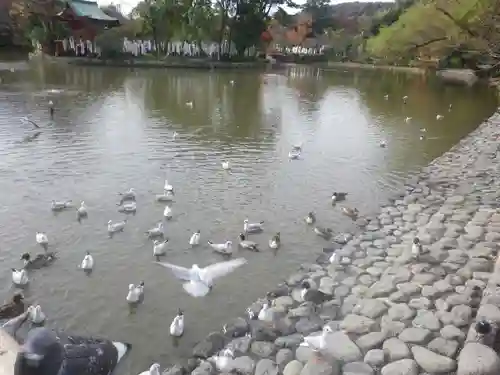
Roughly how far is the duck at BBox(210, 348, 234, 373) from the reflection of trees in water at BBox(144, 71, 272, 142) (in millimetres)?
13462

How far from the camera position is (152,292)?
7.53 metres

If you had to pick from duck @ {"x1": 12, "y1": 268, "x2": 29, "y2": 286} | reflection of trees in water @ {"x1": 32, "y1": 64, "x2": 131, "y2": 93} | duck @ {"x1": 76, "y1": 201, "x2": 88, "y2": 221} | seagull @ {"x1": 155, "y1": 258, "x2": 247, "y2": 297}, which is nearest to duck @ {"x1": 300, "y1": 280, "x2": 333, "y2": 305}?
seagull @ {"x1": 155, "y1": 258, "x2": 247, "y2": 297}

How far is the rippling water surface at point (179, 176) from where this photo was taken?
733 centimetres

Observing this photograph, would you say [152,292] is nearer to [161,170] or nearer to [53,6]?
[161,170]

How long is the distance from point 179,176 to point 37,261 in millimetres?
5584

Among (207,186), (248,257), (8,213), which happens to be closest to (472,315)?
(248,257)

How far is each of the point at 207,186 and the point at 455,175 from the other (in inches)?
268

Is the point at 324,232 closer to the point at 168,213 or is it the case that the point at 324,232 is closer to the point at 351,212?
the point at 351,212

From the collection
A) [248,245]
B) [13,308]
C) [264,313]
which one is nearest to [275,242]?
[248,245]

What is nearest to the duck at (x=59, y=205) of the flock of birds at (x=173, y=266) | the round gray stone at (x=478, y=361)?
the flock of birds at (x=173, y=266)

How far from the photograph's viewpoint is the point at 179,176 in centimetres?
1320

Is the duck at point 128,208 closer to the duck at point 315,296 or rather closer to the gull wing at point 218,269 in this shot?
the gull wing at point 218,269

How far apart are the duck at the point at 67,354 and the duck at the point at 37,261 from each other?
79.4 inches

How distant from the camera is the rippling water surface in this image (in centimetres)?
733
